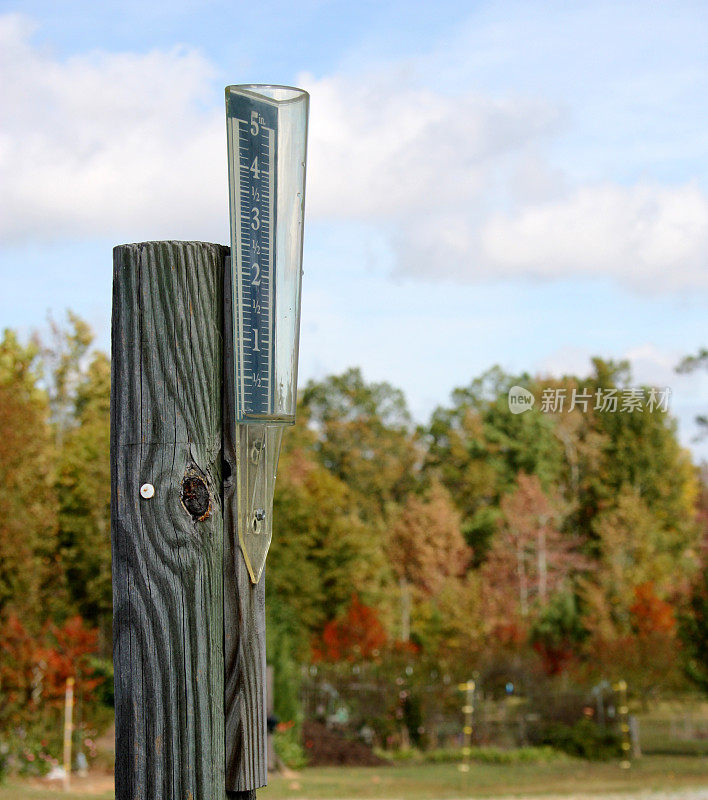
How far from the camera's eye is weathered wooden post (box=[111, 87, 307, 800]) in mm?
1434

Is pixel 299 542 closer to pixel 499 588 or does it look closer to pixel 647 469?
pixel 499 588

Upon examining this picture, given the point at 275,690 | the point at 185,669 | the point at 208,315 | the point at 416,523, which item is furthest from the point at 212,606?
the point at 416,523

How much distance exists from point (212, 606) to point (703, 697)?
20.2 m

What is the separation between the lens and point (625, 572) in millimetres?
25469

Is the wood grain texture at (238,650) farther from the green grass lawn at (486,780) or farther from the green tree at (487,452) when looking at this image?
the green tree at (487,452)

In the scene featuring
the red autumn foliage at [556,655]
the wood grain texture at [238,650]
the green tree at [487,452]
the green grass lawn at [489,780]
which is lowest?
the green grass lawn at [489,780]

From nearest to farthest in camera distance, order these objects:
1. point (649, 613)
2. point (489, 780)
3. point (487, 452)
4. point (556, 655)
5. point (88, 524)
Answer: point (489, 780)
point (649, 613)
point (88, 524)
point (556, 655)
point (487, 452)

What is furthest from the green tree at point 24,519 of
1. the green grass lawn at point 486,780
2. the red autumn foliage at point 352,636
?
the red autumn foliage at point 352,636

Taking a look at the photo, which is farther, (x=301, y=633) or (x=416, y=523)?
(x=416, y=523)

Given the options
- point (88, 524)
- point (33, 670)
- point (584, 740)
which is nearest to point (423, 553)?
point (88, 524)

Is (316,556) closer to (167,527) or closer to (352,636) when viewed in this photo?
(352,636)

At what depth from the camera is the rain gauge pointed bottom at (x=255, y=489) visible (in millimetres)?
1503

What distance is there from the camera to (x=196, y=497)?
57.7 inches

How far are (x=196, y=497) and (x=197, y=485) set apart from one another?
0.06ft
